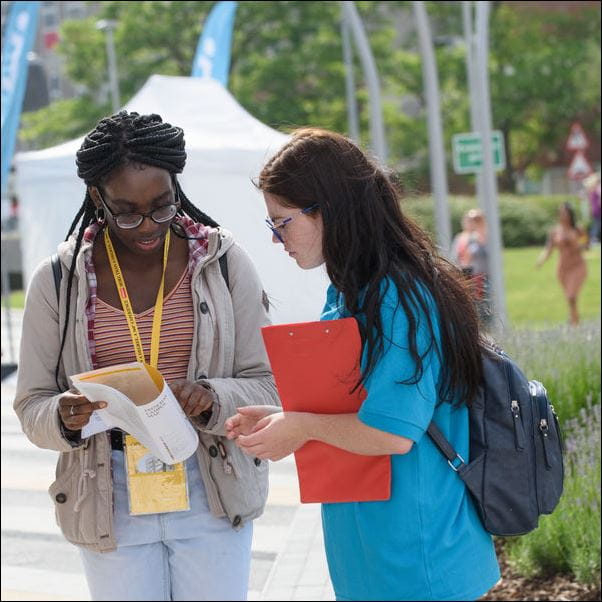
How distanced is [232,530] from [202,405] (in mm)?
383

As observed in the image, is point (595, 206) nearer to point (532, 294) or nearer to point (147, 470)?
point (147, 470)

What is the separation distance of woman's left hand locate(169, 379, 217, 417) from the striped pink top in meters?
0.11

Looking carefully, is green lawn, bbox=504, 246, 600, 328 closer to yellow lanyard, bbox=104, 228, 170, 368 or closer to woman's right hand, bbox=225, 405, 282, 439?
yellow lanyard, bbox=104, 228, 170, 368

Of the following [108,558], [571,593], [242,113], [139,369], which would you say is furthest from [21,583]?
[242,113]

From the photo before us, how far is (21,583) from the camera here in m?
5.89

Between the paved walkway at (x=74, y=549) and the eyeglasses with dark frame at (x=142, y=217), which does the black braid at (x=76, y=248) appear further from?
the paved walkway at (x=74, y=549)

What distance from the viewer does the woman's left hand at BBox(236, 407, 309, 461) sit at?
2334 mm

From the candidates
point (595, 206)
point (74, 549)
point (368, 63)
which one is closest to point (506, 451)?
point (74, 549)

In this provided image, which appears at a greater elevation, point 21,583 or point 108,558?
point 108,558

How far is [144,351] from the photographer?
2752 mm

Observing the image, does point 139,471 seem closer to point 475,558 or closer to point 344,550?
point 344,550

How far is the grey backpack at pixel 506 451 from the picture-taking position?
7.72 feet

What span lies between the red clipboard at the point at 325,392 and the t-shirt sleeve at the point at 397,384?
0.20 ft

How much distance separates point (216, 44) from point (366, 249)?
11.8 m
